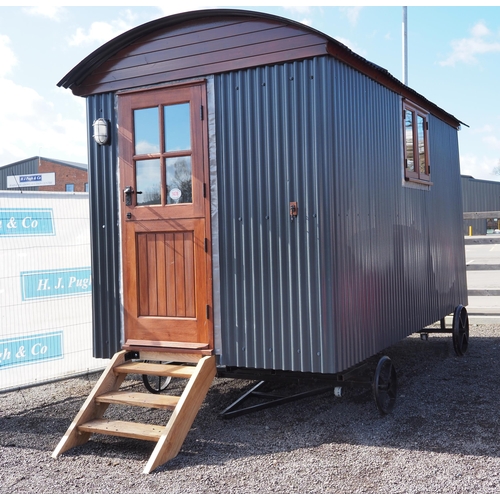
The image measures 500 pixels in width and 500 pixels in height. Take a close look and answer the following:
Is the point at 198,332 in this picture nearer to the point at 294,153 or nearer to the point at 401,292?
the point at 294,153

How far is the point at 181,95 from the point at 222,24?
2.30ft

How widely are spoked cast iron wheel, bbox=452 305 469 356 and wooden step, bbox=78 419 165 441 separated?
459 centimetres

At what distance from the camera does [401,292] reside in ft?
21.3

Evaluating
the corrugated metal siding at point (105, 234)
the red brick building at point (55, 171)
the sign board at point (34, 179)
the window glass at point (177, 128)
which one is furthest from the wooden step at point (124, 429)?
the red brick building at point (55, 171)

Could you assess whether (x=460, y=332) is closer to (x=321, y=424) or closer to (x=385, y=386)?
(x=385, y=386)

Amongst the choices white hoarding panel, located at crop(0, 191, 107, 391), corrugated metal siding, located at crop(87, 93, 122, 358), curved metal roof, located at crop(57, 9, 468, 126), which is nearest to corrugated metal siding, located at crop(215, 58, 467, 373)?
curved metal roof, located at crop(57, 9, 468, 126)

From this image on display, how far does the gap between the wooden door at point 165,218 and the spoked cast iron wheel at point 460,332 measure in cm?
391

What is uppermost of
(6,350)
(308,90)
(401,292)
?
(308,90)

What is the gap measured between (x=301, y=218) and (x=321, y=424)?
1818 mm

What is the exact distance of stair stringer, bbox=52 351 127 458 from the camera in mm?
4855

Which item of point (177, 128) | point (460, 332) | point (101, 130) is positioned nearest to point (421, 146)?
point (460, 332)

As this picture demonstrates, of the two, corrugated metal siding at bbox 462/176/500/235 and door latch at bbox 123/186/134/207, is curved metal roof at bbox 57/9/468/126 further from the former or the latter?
corrugated metal siding at bbox 462/176/500/235

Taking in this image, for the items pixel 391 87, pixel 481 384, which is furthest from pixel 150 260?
pixel 481 384

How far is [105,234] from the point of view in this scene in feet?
19.6
